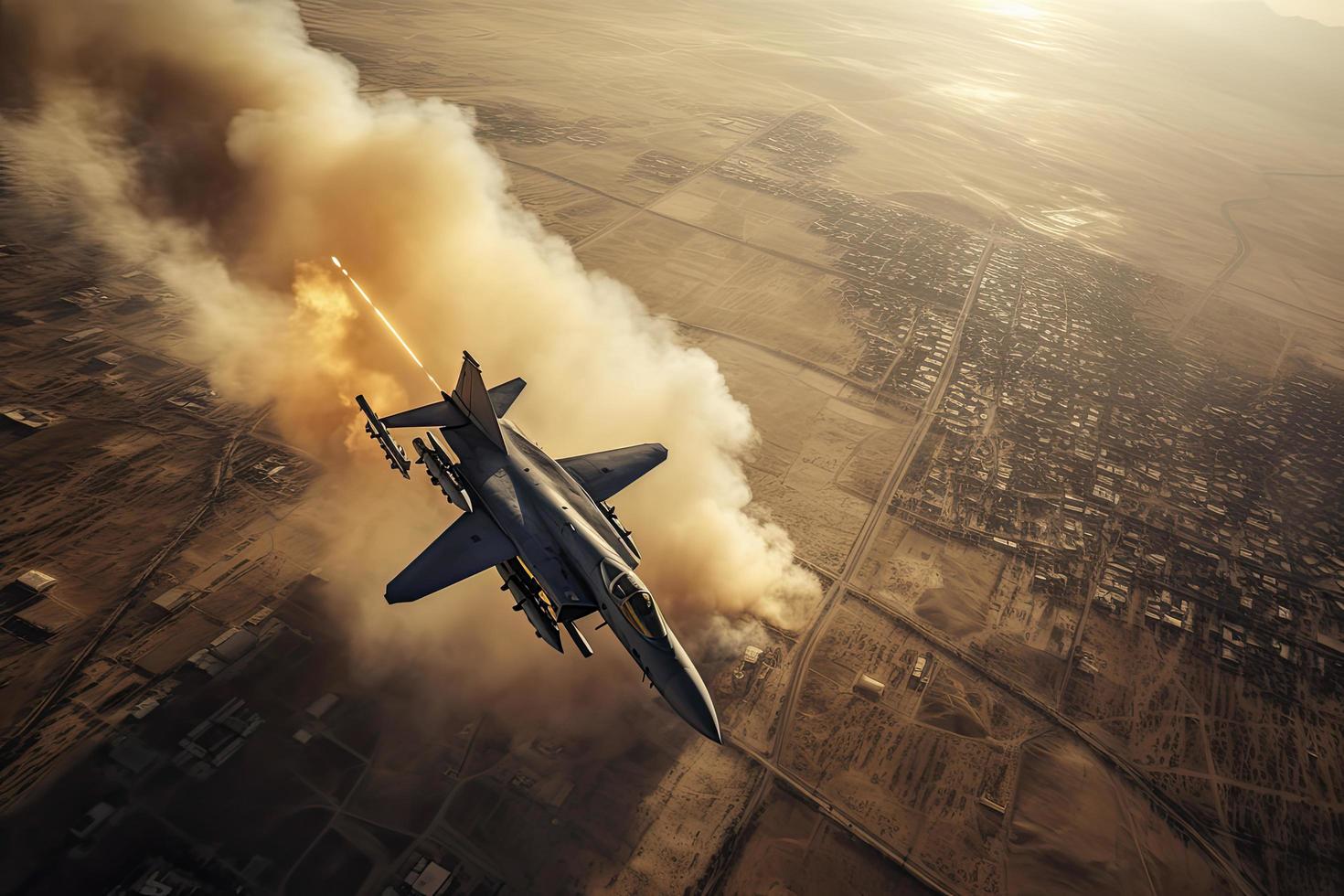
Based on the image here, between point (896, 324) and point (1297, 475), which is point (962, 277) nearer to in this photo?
point (896, 324)

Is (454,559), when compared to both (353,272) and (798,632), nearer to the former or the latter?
(798,632)

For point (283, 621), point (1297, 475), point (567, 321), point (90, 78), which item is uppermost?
point (90, 78)

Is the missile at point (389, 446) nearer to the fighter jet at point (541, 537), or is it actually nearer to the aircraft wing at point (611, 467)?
the fighter jet at point (541, 537)

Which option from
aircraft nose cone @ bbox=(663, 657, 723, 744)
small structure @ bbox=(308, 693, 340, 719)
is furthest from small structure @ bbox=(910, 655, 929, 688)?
small structure @ bbox=(308, 693, 340, 719)

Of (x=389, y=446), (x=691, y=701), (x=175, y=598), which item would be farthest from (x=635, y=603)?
(x=175, y=598)

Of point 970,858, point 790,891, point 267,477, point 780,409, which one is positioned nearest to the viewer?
point 790,891

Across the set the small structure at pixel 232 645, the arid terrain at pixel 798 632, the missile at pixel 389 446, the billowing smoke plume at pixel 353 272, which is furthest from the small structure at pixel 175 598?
the missile at pixel 389 446

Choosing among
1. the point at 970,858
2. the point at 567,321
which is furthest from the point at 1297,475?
the point at 567,321
